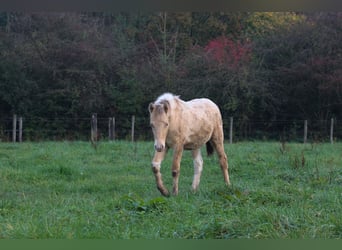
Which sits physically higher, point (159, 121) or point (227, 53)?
point (227, 53)

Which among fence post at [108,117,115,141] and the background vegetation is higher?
the background vegetation

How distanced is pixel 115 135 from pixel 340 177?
46.0 feet

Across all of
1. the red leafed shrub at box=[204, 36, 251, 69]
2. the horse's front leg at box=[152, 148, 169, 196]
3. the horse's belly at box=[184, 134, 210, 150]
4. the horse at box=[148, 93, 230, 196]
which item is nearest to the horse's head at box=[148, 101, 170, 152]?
the horse at box=[148, 93, 230, 196]

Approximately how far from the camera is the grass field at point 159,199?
10.4 ft

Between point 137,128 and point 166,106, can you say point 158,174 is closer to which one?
point 166,106

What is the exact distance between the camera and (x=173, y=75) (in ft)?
73.0

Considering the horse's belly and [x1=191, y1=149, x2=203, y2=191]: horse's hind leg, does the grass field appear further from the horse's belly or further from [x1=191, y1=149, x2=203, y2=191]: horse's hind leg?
the horse's belly

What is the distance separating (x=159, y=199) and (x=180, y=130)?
7.58 ft

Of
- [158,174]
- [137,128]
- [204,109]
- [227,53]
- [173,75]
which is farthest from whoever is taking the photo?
[173,75]

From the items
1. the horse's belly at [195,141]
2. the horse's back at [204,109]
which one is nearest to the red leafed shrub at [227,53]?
the horse's back at [204,109]

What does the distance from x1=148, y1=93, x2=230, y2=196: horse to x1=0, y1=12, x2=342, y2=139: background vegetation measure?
43.1 feet

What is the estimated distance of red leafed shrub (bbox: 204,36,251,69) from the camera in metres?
21.9

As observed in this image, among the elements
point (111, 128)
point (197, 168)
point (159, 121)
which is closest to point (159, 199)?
point (159, 121)

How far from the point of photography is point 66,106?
72.6 ft
